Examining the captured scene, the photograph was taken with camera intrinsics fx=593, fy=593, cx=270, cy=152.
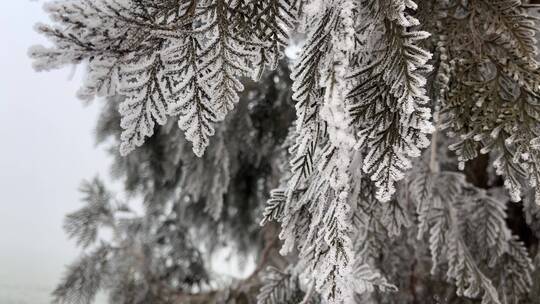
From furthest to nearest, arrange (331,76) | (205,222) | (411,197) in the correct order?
(205,222) → (411,197) → (331,76)

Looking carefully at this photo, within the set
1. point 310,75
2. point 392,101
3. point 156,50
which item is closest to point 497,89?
point 392,101

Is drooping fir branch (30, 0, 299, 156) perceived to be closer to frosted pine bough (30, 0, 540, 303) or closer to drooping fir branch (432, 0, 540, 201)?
frosted pine bough (30, 0, 540, 303)

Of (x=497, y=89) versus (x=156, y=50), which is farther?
(x=497, y=89)

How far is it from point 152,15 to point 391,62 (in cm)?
54

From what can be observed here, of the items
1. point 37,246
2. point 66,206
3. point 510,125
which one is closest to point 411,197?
point 510,125

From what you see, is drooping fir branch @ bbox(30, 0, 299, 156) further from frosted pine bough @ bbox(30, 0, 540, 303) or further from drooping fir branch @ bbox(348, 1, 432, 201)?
drooping fir branch @ bbox(348, 1, 432, 201)

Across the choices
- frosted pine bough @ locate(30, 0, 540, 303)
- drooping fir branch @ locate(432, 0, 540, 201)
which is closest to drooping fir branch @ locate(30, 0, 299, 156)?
frosted pine bough @ locate(30, 0, 540, 303)

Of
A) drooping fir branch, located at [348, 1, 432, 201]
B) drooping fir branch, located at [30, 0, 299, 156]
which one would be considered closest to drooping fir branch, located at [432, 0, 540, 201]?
drooping fir branch, located at [348, 1, 432, 201]

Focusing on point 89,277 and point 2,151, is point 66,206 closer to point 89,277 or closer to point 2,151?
point 2,151

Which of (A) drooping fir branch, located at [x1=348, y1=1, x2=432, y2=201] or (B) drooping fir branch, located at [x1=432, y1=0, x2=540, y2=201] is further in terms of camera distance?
(B) drooping fir branch, located at [x1=432, y1=0, x2=540, y2=201]

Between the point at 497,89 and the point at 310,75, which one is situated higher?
the point at 497,89

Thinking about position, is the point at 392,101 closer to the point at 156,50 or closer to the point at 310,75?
the point at 310,75

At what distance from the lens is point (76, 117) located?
268 inches

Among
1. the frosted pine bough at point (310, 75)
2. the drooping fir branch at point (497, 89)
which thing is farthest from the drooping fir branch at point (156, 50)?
the drooping fir branch at point (497, 89)
